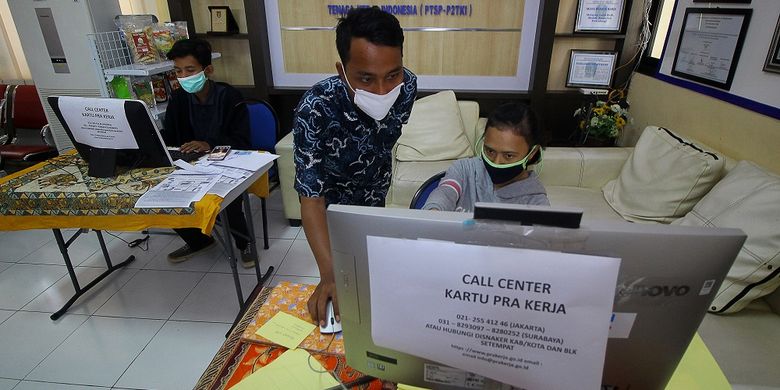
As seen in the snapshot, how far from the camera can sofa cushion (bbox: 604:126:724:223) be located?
195 cm

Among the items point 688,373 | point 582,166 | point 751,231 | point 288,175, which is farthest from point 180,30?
point 751,231

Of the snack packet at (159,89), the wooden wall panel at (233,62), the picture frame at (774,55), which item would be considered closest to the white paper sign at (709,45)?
the picture frame at (774,55)

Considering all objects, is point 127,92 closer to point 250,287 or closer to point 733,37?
point 250,287

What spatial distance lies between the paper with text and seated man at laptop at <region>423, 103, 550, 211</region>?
20.6 inches

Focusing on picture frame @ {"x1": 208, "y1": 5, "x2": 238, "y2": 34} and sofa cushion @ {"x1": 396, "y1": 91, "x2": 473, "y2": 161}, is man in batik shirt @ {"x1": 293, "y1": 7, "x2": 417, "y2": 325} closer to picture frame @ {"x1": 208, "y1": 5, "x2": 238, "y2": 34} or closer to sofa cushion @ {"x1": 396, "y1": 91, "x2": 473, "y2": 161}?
sofa cushion @ {"x1": 396, "y1": 91, "x2": 473, "y2": 161}

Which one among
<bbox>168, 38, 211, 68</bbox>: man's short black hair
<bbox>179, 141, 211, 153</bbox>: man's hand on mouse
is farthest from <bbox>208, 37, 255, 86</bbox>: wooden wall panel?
<bbox>179, 141, 211, 153</bbox>: man's hand on mouse

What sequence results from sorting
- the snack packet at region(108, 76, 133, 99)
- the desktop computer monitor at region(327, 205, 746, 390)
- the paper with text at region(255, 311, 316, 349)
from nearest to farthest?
the desktop computer monitor at region(327, 205, 746, 390) < the paper with text at region(255, 311, 316, 349) < the snack packet at region(108, 76, 133, 99)

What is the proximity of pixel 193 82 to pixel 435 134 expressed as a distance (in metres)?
1.58

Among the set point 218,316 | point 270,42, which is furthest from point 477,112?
point 218,316

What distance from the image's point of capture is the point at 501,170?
122 cm

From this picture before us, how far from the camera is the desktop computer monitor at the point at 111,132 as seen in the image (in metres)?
1.70

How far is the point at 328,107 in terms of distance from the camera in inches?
46.1

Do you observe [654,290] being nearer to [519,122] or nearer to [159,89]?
[519,122]

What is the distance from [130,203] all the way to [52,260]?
1.52 metres
